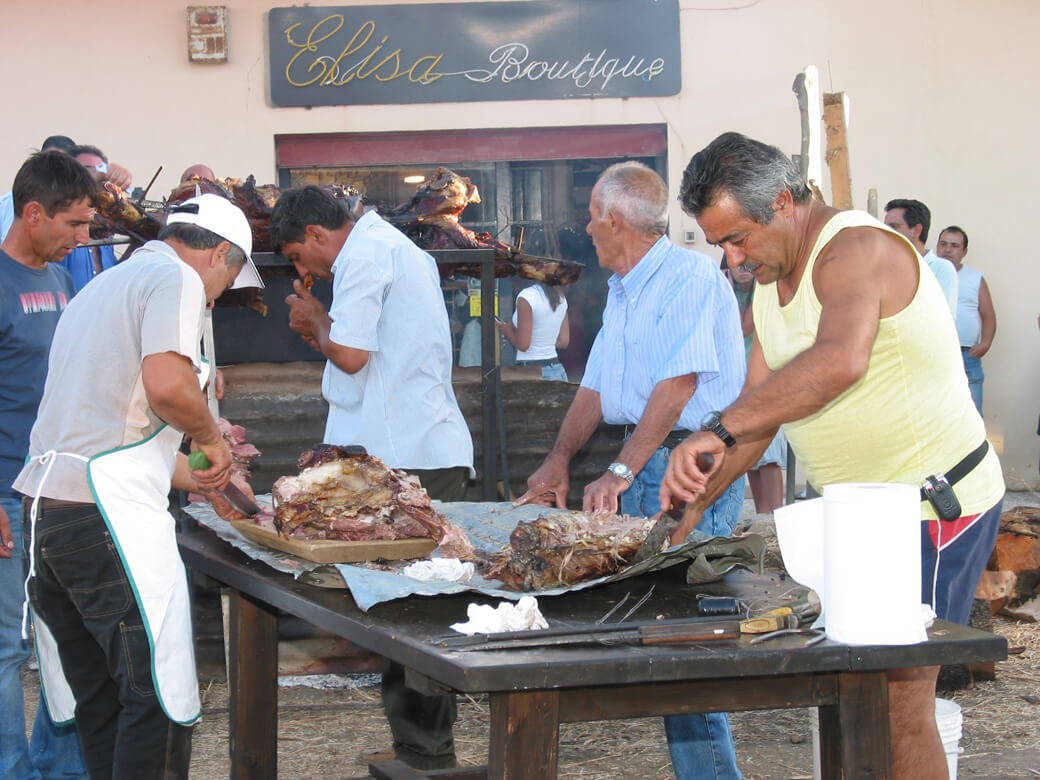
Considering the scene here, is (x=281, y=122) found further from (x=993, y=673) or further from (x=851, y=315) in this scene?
(x=851, y=315)

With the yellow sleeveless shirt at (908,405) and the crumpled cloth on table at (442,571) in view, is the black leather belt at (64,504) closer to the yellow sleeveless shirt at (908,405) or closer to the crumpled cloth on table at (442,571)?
the crumpled cloth on table at (442,571)

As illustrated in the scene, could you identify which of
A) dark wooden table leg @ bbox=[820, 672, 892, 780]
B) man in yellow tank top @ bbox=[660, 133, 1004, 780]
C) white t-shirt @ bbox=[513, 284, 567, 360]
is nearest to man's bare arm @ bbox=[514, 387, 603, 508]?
man in yellow tank top @ bbox=[660, 133, 1004, 780]

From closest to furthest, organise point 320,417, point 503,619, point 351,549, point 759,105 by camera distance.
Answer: point 503,619 → point 351,549 → point 320,417 → point 759,105

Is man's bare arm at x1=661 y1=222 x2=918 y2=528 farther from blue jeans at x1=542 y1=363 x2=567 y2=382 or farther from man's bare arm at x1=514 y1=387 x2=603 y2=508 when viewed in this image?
blue jeans at x1=542 y1=363 x2=567 y2=382

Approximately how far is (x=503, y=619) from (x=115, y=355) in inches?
61.2

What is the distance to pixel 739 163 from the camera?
2959 millimetres

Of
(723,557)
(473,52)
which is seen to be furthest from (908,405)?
(473,52)

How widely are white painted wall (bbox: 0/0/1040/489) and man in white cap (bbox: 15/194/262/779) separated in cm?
708

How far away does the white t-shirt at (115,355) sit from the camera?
3.31m

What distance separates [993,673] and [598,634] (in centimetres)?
411

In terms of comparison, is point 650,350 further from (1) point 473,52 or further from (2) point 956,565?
(1) point 473,52

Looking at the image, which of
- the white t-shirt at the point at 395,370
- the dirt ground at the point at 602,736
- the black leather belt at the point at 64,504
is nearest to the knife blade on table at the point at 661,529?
the black leather belt at the point at 64,504

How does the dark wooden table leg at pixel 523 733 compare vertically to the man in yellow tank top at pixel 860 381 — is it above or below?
below

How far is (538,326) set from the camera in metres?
9.07
